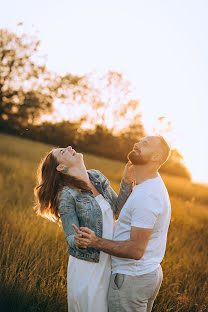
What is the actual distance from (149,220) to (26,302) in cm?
197

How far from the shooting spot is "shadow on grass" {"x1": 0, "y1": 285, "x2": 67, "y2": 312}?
3.41 metres

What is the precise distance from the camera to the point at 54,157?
301 centimetres

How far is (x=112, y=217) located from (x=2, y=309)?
1.61 m

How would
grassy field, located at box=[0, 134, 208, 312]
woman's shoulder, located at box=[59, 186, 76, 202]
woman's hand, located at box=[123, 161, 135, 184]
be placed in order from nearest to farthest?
woman's shoulder, located at box=[59, 186, 76, 202] → woman's hand, located at box=[123, 161, 135, 184] → grassy field, located at box=[0, 134, 208, 312]

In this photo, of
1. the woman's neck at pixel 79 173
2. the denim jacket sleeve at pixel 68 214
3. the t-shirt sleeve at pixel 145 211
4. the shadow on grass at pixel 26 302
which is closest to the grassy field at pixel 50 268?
the shadow on grass at pixel 26 302

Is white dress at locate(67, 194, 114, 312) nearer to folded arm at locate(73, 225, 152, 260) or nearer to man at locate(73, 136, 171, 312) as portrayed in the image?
man at locate(73, 136, 171, 312)

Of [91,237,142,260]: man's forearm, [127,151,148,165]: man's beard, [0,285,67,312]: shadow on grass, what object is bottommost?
[0,285,67,312]: shadow on grass

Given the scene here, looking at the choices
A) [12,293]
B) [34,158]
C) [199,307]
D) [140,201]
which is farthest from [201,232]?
[34,158]

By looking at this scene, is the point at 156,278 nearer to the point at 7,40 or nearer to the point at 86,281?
the point at 86,281

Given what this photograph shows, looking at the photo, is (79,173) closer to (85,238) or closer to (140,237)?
(85,238)

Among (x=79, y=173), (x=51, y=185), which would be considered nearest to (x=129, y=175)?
(x=79, y=173)

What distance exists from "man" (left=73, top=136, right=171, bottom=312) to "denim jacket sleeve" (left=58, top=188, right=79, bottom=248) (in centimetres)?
18

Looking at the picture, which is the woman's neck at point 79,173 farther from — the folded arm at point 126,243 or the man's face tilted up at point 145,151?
the folded arm at point 126,243

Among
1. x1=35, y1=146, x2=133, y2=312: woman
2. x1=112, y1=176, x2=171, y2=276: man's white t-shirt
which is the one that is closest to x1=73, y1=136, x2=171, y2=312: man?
x1=112, y1=176, x2=171, y2=276: man's white t-shirt
